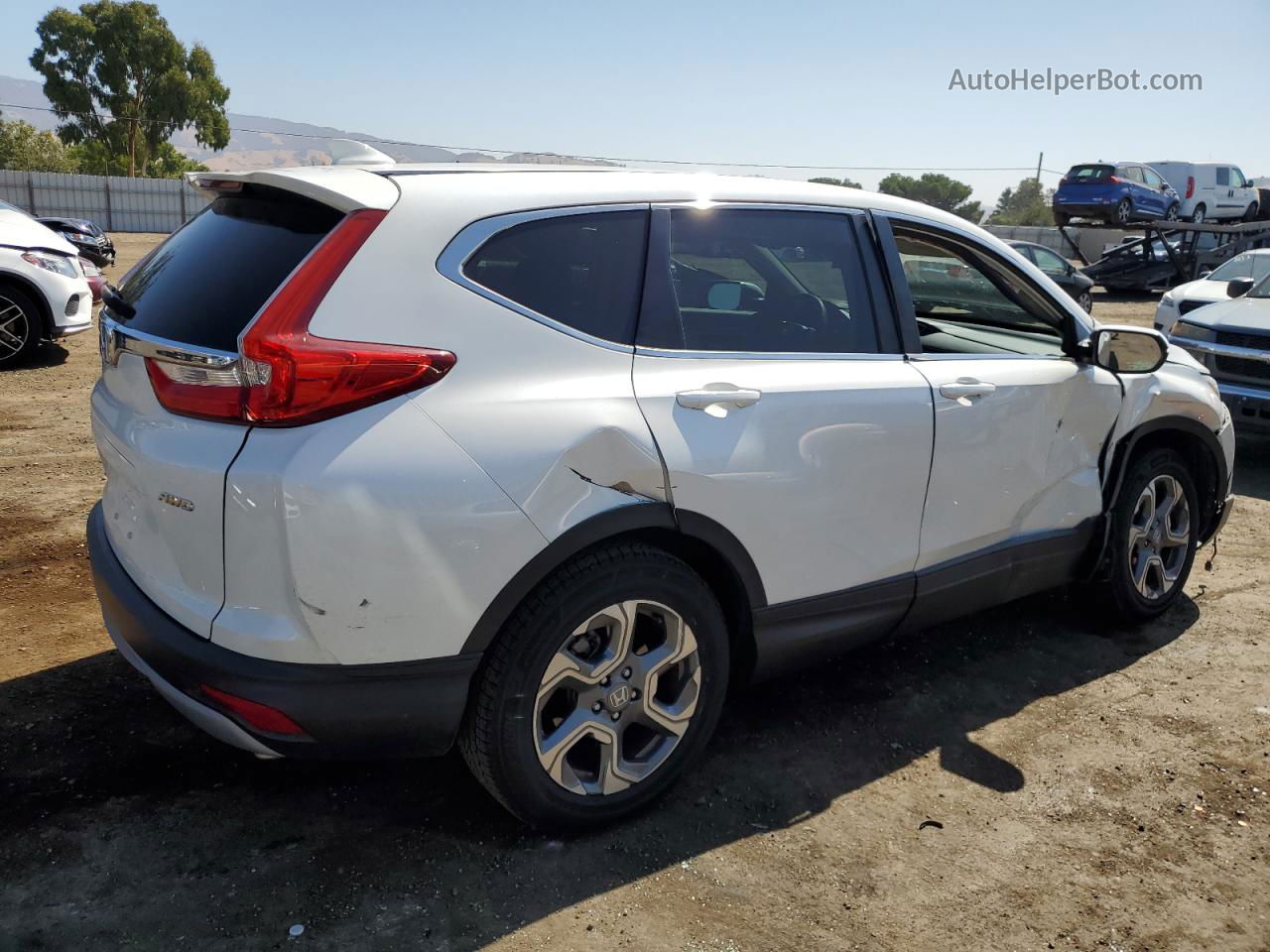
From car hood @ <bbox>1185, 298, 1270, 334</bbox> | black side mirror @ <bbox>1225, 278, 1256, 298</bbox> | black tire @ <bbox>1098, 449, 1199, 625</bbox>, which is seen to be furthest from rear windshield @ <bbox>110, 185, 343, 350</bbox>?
black side mirror @ <bbox>1225, 278, 1256, 298</bbox>

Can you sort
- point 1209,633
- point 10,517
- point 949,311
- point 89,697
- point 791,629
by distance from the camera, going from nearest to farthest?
point 791,629
point 89,697
point 949,311
point 1209,633
point 10,517

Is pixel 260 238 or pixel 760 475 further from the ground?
pixel 260 238

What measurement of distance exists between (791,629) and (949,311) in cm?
180

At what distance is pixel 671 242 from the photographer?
302cm

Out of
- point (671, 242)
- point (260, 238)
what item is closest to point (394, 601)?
point (260, 238)

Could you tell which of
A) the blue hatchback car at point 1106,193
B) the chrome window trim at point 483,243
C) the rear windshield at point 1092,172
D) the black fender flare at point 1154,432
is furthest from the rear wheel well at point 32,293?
the rear windshield at point 1092,172

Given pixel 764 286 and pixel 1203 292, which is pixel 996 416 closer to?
pixel 764 286

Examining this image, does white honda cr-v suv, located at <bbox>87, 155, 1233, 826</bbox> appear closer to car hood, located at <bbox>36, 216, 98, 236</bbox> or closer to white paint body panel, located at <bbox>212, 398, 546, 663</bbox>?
white paint body panel, located at <bbox>212, 398, 546, 663</bbox>

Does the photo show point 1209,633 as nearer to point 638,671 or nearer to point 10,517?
point 638,671

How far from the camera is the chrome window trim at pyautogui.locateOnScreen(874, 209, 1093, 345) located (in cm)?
362

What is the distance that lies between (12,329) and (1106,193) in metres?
21.8

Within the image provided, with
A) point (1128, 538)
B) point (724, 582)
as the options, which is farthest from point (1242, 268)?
point (724, 582)

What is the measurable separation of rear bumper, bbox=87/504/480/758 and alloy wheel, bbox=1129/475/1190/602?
3.09 metres

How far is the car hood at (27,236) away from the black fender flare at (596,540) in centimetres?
854
